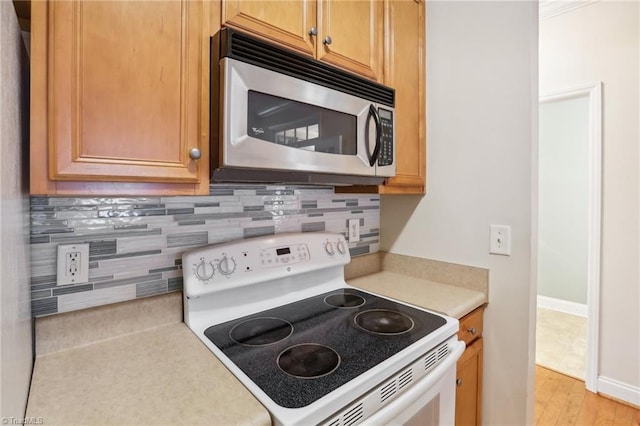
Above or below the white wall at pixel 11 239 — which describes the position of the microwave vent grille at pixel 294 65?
above

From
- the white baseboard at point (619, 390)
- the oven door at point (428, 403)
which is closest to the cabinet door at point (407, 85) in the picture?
the oven door at point (428, 403)

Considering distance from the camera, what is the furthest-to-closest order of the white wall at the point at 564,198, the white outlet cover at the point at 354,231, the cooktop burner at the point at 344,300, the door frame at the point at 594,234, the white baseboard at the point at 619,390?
the white wall at the point at 564,198
the door frame at the point at 594,234
the white baseboard at the point at 619,390
the white outlet cover at the point at 354,231
the cooktop burner at the point at 344,300

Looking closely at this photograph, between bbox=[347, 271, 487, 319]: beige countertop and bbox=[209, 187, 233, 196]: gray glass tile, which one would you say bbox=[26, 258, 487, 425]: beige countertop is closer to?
bbox=[347, 271, 487, 319]: beige countertop

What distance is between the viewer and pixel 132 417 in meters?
0.64

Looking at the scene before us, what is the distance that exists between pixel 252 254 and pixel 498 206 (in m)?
1.08

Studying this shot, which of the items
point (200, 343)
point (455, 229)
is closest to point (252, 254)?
point (200, 343)

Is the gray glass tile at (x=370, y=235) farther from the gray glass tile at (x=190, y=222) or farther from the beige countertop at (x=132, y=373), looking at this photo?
the gray glass tile at (x=190, y=222)

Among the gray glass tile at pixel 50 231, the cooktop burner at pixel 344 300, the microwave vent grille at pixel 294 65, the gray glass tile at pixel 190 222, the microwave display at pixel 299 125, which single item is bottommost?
the cooktop burner at pixel 344 300

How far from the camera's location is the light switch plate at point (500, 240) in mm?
1357

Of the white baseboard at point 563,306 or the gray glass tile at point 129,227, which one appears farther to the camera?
the white baseboard at point 563,306

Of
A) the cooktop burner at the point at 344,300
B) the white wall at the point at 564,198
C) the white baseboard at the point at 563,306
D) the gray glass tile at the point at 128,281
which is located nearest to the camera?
the gray glass tile at the point at 128,281

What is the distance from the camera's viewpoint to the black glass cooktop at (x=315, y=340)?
2.52 feet

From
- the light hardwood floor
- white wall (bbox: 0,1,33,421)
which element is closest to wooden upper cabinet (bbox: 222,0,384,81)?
white wall (bbox: 0,1,33,421)

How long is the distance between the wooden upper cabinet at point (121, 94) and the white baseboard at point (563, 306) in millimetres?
4067
